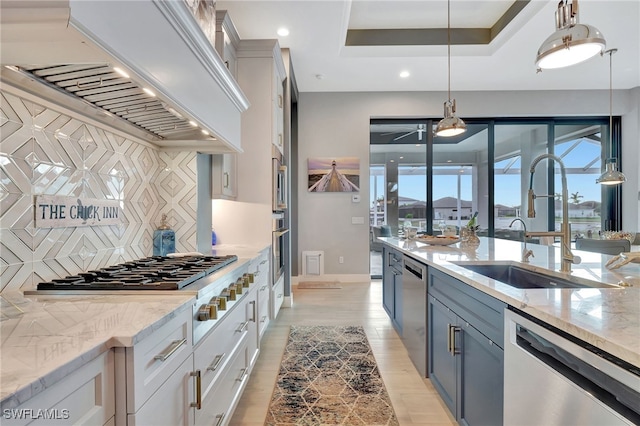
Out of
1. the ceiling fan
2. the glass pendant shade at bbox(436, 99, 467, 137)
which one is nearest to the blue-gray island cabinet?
the glass pendant shade at bbox(436, 99, 467, 137)

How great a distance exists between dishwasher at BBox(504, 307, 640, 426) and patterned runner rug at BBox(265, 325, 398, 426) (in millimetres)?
911

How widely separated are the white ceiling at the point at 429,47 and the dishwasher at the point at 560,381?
3.13 metres

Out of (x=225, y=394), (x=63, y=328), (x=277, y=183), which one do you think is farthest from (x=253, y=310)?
(x=277, y=183)

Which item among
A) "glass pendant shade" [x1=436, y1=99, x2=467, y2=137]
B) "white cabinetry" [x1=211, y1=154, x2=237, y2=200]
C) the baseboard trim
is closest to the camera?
"white cabinetry" [x1=211, y1=154, x2=237, y2=200]

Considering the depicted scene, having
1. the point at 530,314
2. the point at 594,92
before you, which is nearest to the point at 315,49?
the point at 530,314

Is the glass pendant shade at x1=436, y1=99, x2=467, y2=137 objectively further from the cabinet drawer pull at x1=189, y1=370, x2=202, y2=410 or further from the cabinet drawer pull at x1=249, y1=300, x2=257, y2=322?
the cabinet drawer pull at x1=189, y1=370, x2=202, y2=410

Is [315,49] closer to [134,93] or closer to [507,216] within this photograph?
[134,93]

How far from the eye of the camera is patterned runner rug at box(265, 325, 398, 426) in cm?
168

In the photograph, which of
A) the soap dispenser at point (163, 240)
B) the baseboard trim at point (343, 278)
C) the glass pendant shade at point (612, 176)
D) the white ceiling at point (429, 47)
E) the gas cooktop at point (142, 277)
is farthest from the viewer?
the baseboard trim at point (343, 278)

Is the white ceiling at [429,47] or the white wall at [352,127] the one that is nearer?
the white ceiling at [429,47]

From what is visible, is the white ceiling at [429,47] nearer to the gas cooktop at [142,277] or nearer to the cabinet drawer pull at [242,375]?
the gas cooktop at [142,277]

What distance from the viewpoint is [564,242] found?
5.24 ft

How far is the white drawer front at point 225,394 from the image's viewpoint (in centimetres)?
117

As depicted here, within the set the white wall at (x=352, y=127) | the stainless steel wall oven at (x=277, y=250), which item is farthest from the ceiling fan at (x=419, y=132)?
the stainless steel wall oven at (x=277, y=250)
